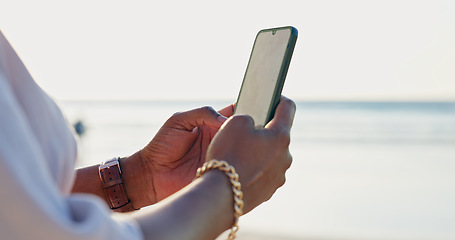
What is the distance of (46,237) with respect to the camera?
584mm

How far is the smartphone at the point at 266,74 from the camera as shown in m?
1.36

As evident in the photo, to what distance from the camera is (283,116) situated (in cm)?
119

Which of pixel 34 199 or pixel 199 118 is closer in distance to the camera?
A: pixel 34 199

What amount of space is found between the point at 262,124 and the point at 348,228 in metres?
3.73

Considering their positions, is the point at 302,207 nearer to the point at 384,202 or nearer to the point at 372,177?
the point at 384,202

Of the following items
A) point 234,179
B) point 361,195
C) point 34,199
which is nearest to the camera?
point 34,199

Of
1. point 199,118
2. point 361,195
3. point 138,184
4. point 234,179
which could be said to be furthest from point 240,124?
point 361,195

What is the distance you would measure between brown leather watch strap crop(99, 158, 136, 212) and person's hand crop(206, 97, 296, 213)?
0.65 metres

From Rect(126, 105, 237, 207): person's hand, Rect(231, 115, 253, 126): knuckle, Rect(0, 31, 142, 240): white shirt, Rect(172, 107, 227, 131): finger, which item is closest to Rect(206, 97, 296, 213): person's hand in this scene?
Rect(231, 115, 253, 126): knuckle

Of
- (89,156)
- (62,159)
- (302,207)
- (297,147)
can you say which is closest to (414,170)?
(302,207)

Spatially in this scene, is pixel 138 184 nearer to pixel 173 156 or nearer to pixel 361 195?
pixel 173 156

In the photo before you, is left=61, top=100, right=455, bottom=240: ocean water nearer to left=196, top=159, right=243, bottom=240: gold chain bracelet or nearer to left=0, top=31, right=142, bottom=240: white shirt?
left=196, top=159, right=243, bottom=240: gold chain bracelet

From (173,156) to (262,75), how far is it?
0.40 meters

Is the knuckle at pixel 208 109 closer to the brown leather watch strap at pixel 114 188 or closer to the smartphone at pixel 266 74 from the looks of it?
the smartphone at pixel 266 74
